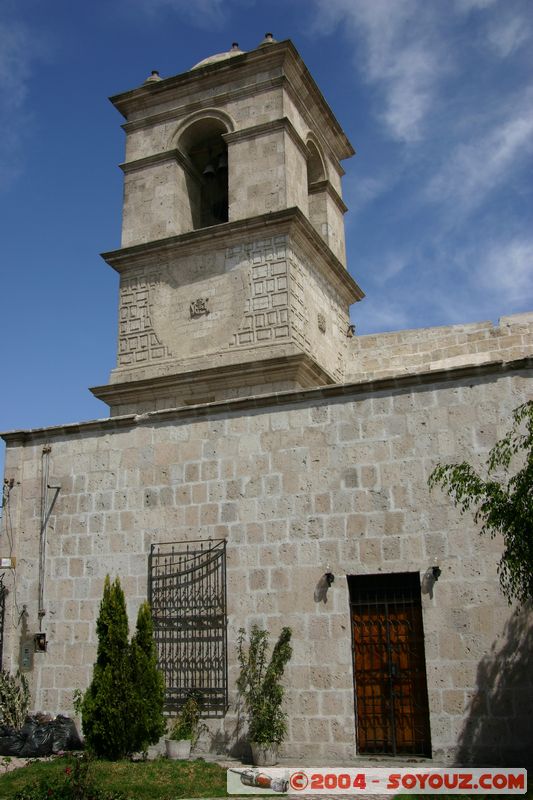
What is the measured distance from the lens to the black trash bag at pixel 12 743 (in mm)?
9711

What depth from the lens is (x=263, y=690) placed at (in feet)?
30.9

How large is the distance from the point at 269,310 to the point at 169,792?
382 inches

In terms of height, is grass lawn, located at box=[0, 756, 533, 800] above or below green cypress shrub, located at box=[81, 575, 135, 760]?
below

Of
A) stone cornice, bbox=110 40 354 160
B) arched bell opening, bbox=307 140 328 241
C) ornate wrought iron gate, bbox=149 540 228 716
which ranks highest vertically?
stone cornice, bbox=110 40 354 160

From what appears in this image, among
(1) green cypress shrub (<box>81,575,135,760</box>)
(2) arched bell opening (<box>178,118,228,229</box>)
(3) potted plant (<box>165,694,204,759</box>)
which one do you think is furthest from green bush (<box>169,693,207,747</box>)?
(2) arched bell opening (<box>178,118,228,229</box>)

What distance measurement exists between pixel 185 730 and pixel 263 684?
111cm

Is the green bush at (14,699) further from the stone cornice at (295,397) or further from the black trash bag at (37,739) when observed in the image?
the stone cornice at (295,397)

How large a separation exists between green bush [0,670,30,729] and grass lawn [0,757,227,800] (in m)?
1.57

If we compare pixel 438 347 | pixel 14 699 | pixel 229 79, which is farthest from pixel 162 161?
pixel 14 699

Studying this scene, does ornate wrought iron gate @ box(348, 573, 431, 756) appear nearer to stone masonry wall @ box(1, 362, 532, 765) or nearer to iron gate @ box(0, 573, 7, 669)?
stone masonry wall @ box(1, 362, 532, 765)

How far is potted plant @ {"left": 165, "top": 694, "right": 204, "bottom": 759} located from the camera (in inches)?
368

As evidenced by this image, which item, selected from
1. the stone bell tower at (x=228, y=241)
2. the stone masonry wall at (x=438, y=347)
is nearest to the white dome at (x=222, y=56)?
the stone bell tower at (x=228, y=241)

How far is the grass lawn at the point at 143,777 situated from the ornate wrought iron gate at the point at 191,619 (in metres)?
0.97

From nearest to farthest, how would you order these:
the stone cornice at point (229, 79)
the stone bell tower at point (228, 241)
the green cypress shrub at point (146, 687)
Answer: the green cypress shrub at point (146, 687) < the stone bell tower at point (228, 241) < the stone cornice at point (229, 79)
